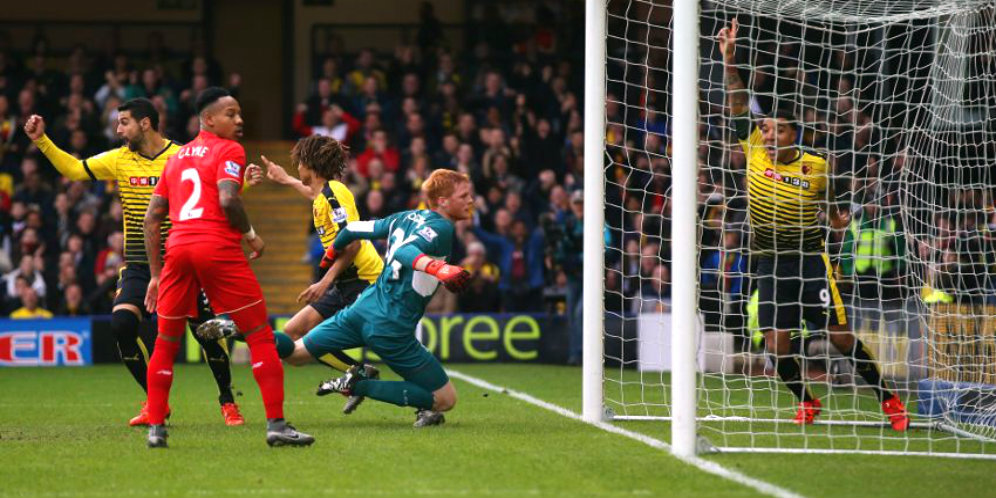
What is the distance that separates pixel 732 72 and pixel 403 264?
8.46 feet

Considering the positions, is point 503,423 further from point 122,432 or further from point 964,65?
point 964,65

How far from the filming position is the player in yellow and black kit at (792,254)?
9.77 meters

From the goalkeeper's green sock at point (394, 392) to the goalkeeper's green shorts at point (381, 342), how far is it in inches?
2.6

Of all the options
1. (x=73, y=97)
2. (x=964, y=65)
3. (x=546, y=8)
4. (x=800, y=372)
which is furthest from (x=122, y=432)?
(x=546, y=8)

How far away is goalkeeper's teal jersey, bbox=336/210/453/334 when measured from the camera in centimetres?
884

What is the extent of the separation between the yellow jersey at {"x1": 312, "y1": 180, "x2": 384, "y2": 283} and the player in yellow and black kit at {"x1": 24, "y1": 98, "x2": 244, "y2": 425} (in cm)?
115

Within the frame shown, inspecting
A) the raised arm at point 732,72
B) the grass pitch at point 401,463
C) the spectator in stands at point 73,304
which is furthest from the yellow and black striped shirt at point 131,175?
the spectator in stands at point 73,304

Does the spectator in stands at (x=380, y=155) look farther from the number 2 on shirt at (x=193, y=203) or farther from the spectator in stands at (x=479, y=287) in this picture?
the number 2 on shirt at (x=193, y=203)

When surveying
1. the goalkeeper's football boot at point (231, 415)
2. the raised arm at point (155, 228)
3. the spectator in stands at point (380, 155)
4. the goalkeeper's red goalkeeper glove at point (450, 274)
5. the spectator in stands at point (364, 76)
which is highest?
the spectator in stands at point (364, 76)

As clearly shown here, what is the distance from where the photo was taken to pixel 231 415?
9531 millimetres

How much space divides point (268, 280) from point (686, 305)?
48.2 feet

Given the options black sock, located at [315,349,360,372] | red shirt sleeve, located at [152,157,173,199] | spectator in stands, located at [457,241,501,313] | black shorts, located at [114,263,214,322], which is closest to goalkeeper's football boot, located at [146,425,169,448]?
red shirt sleeve, located at [152,157,173,199]

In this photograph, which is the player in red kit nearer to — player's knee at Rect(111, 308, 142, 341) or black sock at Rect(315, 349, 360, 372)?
player's knee at Rect(111, 308, 142, 341)

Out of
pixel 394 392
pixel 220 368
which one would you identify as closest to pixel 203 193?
pixel 394 392
